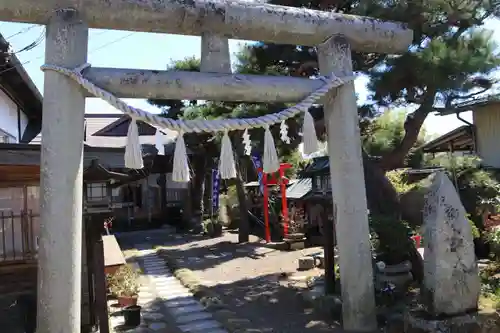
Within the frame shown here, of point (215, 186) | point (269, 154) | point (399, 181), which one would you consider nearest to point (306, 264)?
point (399, 181)

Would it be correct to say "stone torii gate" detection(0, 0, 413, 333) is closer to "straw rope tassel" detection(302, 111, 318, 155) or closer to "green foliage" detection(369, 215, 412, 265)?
"straw rope tassel" detection(302, 111, 318, 155)

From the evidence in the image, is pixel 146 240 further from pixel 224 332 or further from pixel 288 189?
pixel 224 332

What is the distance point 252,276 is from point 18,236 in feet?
23.7

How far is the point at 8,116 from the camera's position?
9.47 m

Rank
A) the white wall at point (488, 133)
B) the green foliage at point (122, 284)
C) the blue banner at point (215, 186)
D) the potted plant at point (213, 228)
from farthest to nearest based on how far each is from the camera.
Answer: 1. the potted plant at point (213, 228)
2. the blue banner at point (215, 186)
3. the white wall at point (488, 133)
4. the green foliage at point (122, 284)

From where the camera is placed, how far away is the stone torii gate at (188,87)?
4.43 metres

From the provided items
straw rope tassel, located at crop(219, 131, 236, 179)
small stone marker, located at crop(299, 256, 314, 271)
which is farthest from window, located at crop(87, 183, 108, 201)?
small stone marker, located at crop(299, 256, 314, 271)

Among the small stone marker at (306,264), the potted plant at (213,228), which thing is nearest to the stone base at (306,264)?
the small stone marker at (306,264)

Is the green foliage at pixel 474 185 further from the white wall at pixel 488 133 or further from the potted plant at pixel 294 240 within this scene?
the potted plant at pixel 294 240

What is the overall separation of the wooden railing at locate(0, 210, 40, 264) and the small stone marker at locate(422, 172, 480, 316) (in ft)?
16.7

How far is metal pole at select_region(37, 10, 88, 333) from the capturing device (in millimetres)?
4406

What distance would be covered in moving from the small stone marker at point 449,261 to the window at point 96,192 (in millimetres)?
4469

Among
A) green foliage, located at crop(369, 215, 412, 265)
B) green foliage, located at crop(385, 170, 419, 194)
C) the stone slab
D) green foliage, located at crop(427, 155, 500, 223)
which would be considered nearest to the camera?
the stone slab

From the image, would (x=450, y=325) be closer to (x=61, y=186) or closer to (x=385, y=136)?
(x=61, y=186)
